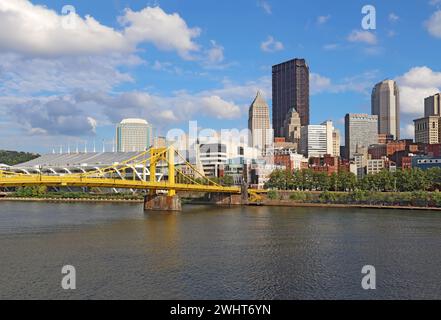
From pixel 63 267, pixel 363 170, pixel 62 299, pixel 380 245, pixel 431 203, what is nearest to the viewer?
pixel 62 299

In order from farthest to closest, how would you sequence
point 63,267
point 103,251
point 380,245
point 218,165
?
point 218,165
point 380,245
point 103,251
point 63,267

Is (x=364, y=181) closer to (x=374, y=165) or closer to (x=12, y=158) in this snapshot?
(x=374, y=165)

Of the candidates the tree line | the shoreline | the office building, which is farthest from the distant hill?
the office building

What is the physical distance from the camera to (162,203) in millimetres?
65500

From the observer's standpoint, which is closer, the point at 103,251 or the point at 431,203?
the point at 103,251

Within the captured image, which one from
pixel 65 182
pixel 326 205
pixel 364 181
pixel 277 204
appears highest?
pixel 65 182

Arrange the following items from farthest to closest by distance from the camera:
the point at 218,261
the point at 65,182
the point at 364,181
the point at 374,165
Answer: the point at 374,165
the point at 364,181
the point at 65,182
the point at 218,261

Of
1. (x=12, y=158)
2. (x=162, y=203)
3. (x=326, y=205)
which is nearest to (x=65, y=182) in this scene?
(x=162, y=203)

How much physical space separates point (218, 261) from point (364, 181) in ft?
223

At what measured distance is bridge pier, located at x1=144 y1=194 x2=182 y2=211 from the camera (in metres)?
64.9

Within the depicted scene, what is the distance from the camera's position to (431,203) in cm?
6988
